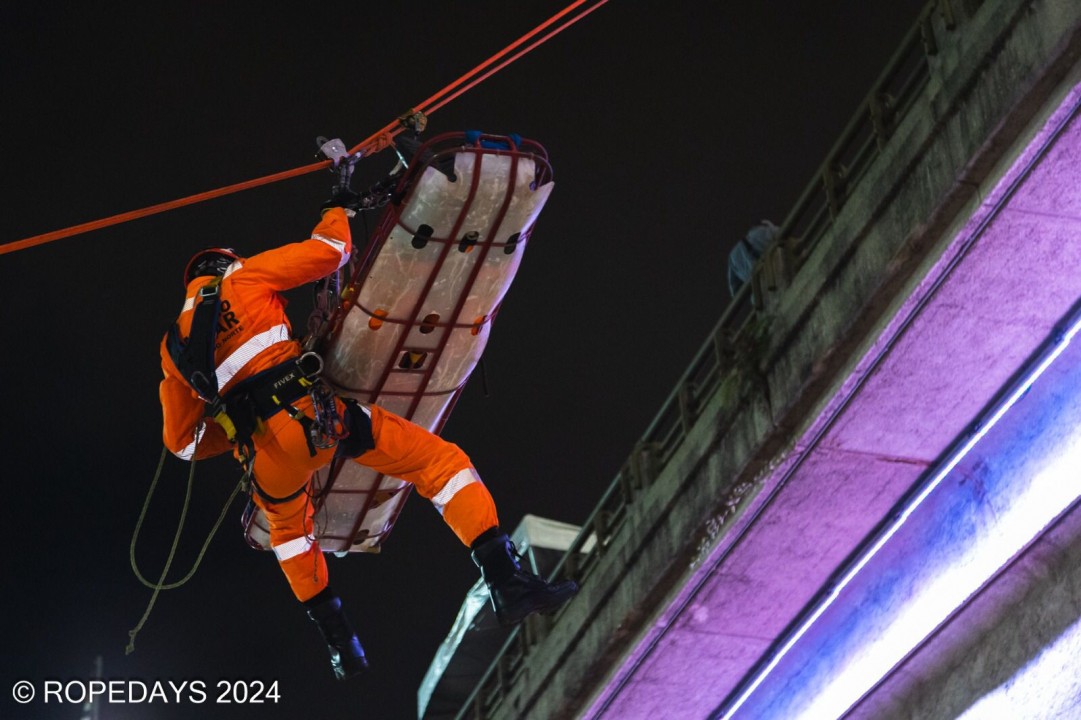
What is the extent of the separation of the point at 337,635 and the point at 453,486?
49.2 inches

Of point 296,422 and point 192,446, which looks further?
point 192,446

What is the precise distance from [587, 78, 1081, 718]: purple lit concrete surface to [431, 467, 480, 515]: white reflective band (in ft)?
6.52

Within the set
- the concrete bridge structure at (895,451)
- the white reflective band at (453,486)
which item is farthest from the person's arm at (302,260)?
the concrete bridge structure at (895,451)

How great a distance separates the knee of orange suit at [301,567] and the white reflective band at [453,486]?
3.22 feet

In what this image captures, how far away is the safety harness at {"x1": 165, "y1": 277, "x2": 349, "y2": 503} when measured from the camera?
323 inches

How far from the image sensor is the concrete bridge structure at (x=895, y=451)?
7.50 metres

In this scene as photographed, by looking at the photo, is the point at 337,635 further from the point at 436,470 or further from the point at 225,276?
the point at 225,276

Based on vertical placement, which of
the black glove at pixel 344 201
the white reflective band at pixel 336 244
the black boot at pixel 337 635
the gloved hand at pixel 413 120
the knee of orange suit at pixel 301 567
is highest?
the gloved hand at pixel 413 120

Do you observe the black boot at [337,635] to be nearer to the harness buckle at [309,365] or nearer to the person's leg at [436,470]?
the person's leg at [436,470]

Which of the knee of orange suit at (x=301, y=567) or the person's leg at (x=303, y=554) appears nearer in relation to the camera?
the person's leg at (x=303, y=554)

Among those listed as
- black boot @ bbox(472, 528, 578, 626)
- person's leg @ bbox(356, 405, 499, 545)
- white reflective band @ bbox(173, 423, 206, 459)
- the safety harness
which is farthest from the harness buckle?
black boot @ bbox(472, 528, 578, 626)

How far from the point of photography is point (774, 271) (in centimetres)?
927

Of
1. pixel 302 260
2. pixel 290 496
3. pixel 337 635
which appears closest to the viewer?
pixel 302 260

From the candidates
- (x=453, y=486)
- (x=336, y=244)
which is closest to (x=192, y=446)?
(x=336, y=244)
